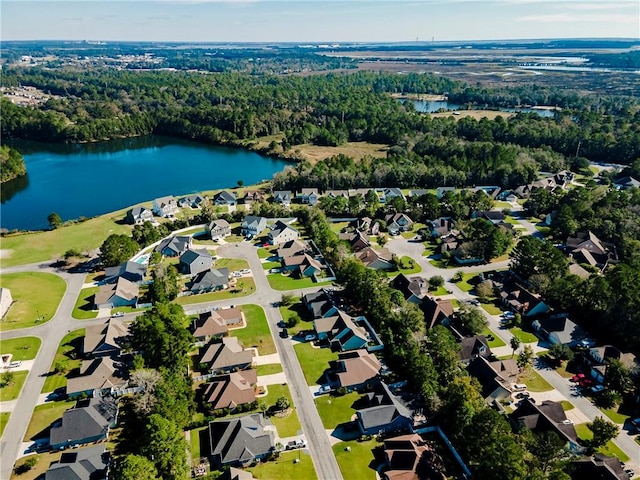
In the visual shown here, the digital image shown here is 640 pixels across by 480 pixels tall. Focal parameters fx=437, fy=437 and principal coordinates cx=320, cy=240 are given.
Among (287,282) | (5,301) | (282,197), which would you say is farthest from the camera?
(282,197)

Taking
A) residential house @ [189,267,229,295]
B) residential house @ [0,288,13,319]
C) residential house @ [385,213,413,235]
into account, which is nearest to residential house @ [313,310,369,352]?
residential house @ [189,267,229,295]

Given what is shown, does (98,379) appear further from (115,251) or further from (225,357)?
(115,251)

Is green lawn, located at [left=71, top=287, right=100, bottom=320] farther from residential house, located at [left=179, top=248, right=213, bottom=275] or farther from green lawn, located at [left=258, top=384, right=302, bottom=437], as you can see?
green lawn, located at [left=258, top=384, right=302, bottom=437]

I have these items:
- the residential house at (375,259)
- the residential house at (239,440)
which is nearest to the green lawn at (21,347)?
the residential house at (239,440)

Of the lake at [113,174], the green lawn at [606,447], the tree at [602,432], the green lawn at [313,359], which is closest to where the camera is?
the tree at [602,432]

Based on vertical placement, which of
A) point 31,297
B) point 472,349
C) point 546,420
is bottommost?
point 31,297

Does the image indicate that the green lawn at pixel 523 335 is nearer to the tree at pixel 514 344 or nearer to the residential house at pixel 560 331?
the residential house at pixel 560 331

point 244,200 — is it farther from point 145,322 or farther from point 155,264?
point 145,322

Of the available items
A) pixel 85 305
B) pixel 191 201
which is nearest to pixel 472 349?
pixel 85 305
